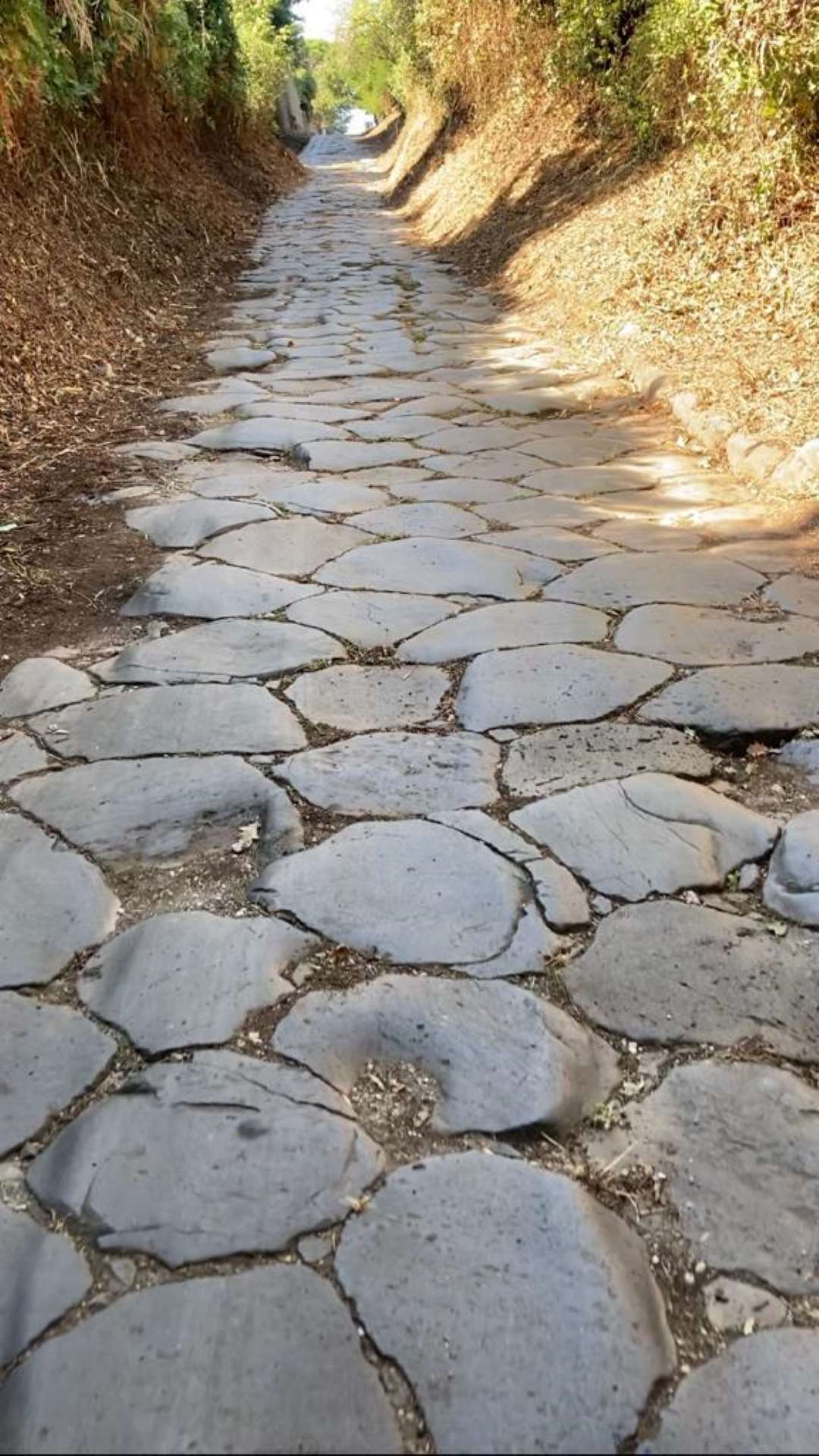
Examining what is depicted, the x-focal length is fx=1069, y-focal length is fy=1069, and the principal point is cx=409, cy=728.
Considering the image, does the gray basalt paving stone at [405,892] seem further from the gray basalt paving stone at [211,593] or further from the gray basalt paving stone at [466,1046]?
the gray basalt paving stone at [211,593]

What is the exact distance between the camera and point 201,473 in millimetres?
4445

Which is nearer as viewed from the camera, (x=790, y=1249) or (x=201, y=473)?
(x=790, y=1249)

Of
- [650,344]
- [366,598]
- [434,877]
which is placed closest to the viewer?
[434,877]

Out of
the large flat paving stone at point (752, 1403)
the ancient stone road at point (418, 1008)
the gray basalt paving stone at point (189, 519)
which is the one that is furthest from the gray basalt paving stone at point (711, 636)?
the large flat paving stone at point (752, 1403)

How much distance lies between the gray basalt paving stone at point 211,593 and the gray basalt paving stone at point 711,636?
39.4 inches

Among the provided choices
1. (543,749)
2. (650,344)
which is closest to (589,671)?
(543,749)

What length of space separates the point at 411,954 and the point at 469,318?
6981 mm

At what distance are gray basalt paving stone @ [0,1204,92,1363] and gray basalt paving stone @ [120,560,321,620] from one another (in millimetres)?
1997

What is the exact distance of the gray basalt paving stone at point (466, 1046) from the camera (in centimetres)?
156

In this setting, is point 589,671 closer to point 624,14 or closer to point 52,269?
point 52,269

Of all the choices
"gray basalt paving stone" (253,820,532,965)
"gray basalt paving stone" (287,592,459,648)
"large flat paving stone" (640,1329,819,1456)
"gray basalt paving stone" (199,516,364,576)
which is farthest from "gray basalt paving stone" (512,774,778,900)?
"gray basalt paving stone" (199,516,364,576)

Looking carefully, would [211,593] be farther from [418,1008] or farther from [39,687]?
[418,1008]

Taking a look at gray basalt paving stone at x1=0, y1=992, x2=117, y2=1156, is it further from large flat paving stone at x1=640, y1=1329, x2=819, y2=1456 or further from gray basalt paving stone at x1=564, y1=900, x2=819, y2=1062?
large flat paving stone at x1=640, y1=1329, x2=819, y2=1456

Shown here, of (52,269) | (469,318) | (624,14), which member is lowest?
(469,318)
